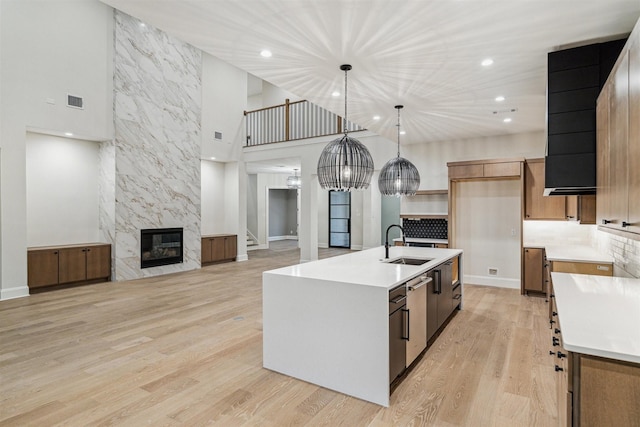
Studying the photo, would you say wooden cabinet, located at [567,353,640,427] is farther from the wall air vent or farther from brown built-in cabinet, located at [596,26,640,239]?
the wall air vent

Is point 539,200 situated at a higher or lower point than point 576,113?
lower

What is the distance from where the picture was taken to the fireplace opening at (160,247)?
25.0 feet

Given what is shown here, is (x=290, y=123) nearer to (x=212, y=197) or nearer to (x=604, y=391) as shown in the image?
(x=212, y=197)

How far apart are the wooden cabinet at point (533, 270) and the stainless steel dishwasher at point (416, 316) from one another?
3.31 metres

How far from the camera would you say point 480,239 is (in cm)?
666

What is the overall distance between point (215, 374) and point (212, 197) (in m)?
7.39

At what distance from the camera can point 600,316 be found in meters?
1.79

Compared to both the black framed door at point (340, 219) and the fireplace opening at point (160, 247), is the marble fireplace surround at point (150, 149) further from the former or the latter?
the black framed door at point (340, 219)

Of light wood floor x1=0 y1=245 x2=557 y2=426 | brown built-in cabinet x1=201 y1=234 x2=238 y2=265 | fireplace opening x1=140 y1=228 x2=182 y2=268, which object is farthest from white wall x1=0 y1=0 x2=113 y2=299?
brown built-in cabinet x1=201 y1=234 x2=238 y2=265

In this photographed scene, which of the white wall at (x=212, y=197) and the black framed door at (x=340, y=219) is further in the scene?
the black framed door at (x=340, y=219)

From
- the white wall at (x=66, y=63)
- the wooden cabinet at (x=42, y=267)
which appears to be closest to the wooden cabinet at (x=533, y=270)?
the white wall at (x=66, y=63)

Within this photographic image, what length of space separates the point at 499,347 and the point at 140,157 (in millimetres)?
7314

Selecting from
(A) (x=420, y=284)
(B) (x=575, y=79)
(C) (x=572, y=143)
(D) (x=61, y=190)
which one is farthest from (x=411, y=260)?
(D) (x=61, y=190)

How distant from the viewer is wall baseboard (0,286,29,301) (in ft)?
18.4
